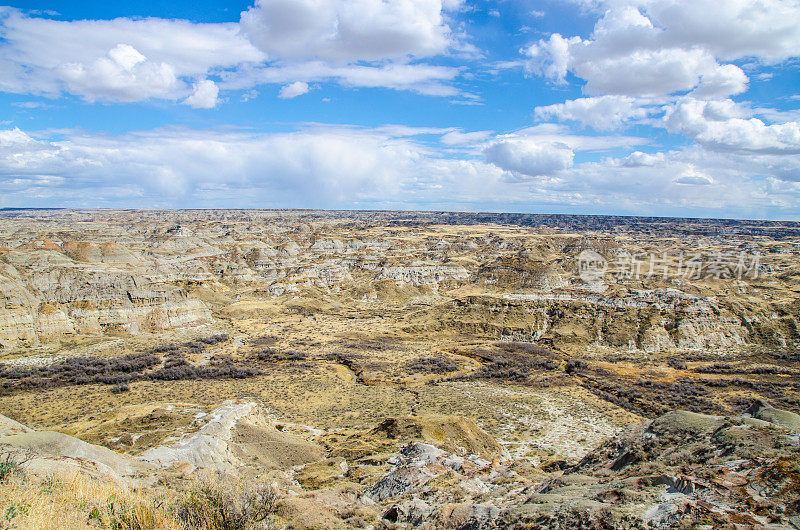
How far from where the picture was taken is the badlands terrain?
860 cm

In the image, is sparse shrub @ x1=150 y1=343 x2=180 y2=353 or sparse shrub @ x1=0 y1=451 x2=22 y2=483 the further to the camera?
sparse shrub @ x1=150 y1=343 x2=180 y2=353

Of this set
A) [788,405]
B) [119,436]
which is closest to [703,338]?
[788,405]

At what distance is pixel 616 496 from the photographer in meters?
8.77

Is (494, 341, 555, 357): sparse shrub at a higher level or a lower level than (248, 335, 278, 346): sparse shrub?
higher

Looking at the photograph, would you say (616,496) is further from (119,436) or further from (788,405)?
(788,405)

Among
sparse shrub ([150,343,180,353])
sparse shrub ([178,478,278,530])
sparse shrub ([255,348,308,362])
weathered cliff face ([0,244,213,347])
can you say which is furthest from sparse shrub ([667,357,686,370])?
weathered cliff face ([0,244,213,347])

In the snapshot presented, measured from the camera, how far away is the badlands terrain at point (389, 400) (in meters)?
8.60

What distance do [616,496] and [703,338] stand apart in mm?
42688

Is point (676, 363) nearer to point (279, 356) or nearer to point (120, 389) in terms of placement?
point (279, 356)

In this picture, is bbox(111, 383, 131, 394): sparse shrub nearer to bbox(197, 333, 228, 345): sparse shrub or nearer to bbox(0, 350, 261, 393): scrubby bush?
bbox(0, 350, 261, 393): scrubby bush

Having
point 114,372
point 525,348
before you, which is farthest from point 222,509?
point 525,348

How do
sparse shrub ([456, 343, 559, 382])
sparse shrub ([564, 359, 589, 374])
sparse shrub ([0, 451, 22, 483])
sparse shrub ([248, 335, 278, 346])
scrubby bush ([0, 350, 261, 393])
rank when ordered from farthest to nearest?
sparse shrub ([248, 335, 278, 346]) < sparse shrub ([564, 359, 589, 374]) < sparse shrub ([456, 343, 559, 382]) < scrubby bush ([0, 350, 261, 393]) < sparse shrub ([0, 451, 22, 483])

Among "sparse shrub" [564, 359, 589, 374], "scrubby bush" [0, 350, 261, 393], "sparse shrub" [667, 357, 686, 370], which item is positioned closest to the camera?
"scrubby bush" [0, 350, 261, 393]

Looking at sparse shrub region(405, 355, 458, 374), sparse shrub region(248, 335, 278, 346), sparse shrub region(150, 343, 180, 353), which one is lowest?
sparse shrub region(248, 335, 278, 346)
